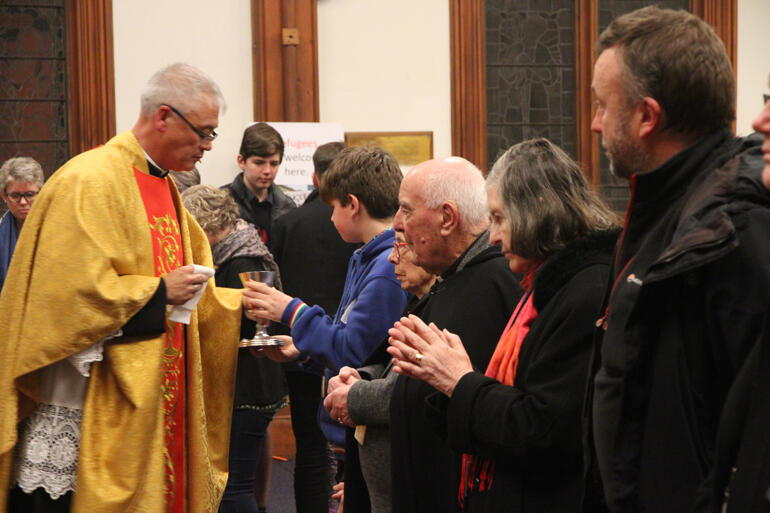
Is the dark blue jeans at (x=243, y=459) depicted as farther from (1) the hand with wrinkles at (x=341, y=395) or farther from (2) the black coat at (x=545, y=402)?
(2) the black coat at (x=545, y=402)

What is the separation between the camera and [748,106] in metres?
8.19

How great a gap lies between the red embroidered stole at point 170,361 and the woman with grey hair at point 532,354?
3.97 feet

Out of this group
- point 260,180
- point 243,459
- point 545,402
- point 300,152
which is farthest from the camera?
point 300,152

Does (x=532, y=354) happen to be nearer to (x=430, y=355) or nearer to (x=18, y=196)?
(x=430, y=355)

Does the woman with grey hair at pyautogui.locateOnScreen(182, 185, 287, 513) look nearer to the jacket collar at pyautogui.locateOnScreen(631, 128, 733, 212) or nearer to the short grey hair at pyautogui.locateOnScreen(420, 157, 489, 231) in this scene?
the short grey hair at pyautogui.locateOnScreen(420, 157, 489, 231)

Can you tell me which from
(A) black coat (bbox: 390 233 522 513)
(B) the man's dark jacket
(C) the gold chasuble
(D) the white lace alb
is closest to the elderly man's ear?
(A) black coat (bbox: 390 233 522 513)

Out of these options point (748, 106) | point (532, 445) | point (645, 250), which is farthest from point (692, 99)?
point (748, 106)

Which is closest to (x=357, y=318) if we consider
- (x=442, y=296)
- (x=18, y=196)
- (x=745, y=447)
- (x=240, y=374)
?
(x=442, y=296)

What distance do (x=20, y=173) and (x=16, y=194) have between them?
0.39ft

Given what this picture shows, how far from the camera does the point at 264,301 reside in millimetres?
3244

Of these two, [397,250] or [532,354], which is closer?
[532,354]

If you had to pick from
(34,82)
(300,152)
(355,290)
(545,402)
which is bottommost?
(545,402)

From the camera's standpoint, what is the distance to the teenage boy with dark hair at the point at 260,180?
18.9 feet

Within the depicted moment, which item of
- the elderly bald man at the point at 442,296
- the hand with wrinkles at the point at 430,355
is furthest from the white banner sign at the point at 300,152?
the hand with wrinkles at the point at 430,355
